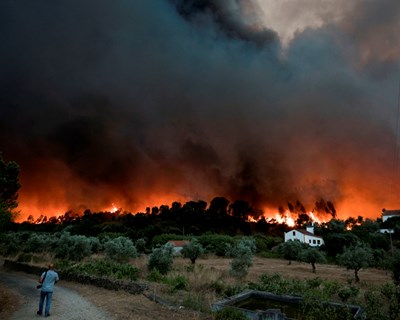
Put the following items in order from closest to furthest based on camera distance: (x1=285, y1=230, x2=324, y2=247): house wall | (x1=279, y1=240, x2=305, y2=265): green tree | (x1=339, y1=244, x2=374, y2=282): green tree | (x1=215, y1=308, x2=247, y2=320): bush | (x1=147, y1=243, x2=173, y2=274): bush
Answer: (x1=215, y1=308, x2=247, y2=320): bush → (x1=147, y1=243, x2=173, y2=274): bush → (x1=339, y1=244, x2=374, y2=282): green tree → (x1=279, y1=240, x2=305, y2=265): green tree → (x1=285, y1=230, x2=324, y2=247): house wall

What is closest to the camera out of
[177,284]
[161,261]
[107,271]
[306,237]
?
[177,284]

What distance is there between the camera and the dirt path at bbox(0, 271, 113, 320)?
1390 centimetres

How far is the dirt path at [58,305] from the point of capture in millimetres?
13898

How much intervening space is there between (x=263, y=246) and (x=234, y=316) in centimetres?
6447

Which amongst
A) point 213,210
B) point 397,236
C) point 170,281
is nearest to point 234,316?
point 170,281

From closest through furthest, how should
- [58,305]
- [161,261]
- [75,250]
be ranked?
[58,305]
[161,261]
[75,250]

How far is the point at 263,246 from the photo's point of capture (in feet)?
238

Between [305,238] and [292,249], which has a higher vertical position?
[305,238]

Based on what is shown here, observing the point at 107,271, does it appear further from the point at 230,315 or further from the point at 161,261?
the point at 230,315

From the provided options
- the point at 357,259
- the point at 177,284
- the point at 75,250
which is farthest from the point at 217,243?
the point at 177,284

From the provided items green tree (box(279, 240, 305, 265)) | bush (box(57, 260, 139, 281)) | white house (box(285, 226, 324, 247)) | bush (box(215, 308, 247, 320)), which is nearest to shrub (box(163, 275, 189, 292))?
bush (box(57, 260, 139, 281))

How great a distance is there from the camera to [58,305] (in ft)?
52.2

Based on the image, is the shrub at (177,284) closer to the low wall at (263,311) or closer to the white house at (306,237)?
the low wall at (263,311)

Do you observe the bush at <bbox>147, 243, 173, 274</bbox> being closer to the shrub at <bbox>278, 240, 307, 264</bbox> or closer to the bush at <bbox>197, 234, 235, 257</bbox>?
the shrub at <bbox>278, 240, 307, 264</bbox>
